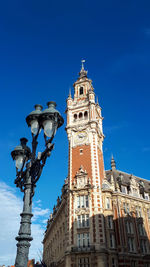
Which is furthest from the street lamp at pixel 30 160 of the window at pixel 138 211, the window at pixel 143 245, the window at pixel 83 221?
the window at pixel 138 211

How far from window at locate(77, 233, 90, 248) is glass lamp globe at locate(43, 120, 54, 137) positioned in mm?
31621

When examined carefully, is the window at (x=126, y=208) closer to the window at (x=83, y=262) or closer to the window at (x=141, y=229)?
the window at (x=141, y=229)

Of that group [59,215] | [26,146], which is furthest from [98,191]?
[26,146]

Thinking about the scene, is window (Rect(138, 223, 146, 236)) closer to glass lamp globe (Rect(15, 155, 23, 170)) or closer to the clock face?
the clock face

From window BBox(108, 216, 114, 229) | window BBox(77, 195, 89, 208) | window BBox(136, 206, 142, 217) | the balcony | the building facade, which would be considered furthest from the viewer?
window BBox(136, 206, 142, 217)

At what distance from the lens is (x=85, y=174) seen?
145 feet

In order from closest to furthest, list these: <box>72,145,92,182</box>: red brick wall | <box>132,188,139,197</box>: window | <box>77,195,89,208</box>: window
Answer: <box>77,195,89,208</box>: window, <box>72,145,92,182</box>: red brick wall, <box>132,188,139,197</box>: window

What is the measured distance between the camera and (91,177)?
143ft

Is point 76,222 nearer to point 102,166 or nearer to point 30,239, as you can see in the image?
point 102,166

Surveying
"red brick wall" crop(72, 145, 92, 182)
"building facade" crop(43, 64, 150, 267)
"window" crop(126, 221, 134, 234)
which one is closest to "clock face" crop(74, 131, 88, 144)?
"building facade" crop(43, 64, 150, 267)

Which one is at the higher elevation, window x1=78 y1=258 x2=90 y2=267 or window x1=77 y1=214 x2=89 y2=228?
window x1=77 y1=214 x2=89 y2=228

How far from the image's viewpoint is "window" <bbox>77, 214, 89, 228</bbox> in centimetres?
3909

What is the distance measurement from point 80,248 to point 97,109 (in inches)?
1237

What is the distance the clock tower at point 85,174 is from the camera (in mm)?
38094
